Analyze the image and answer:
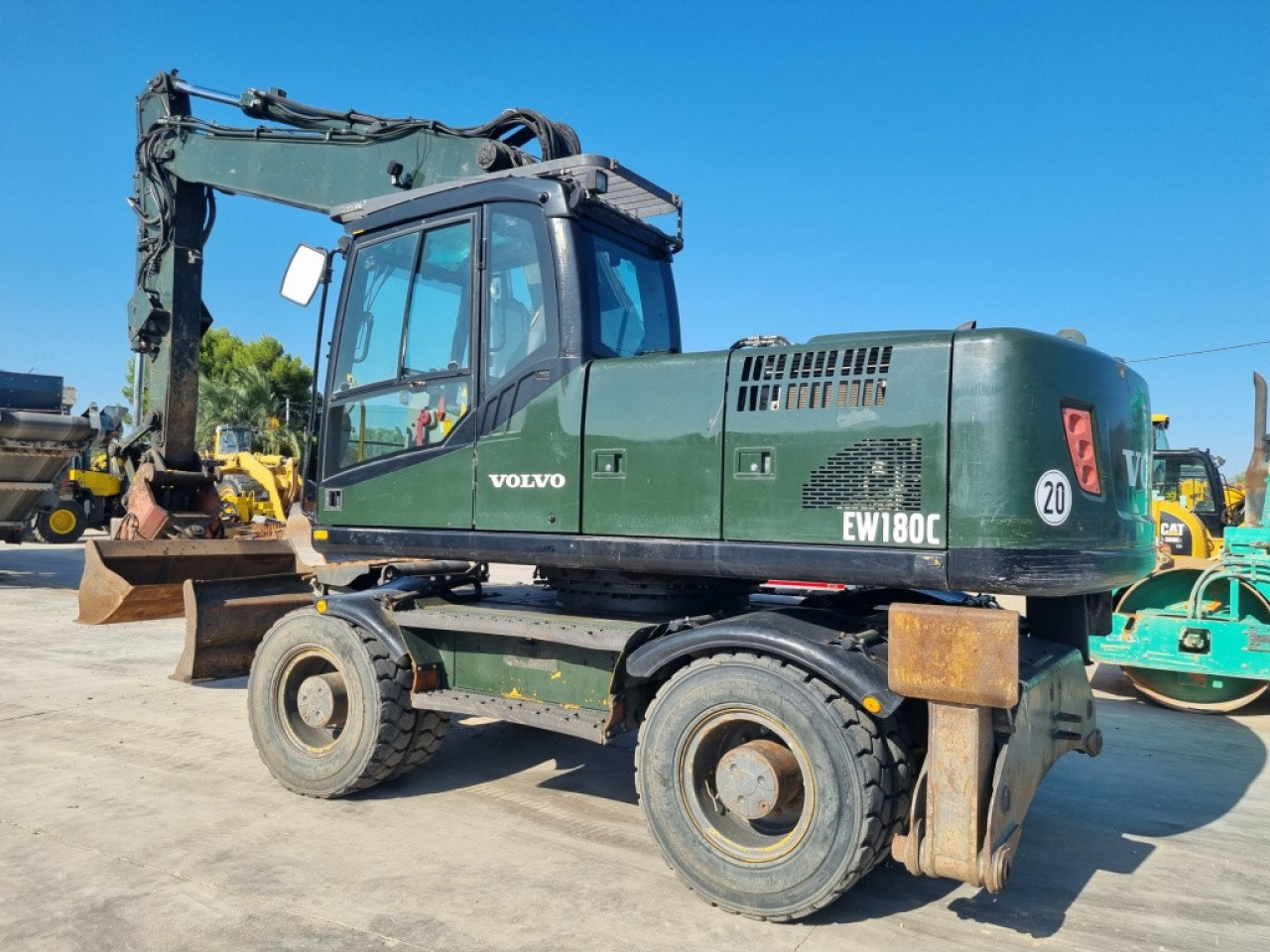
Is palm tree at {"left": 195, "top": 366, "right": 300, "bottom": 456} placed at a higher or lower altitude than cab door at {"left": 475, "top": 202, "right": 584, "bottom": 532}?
higher

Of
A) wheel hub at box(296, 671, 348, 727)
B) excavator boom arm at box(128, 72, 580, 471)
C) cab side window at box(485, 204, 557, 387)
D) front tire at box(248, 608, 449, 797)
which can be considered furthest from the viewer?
excavator boom arm at box(128, 72, 580, 471)

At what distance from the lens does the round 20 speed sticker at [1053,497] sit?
3.52 meters

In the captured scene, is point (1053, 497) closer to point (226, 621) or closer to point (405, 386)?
point (405, 386)

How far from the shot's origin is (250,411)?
33219 millimetres

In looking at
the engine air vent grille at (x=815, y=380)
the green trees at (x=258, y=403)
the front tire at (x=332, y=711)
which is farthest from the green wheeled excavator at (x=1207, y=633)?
the green trees at (x=258, y=403)

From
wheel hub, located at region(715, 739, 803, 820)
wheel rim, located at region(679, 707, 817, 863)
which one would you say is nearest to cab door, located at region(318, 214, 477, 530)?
wheel rim, located at region(679, 707, 817, 863)

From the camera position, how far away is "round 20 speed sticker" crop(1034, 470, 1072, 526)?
11.5ft

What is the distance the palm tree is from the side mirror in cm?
2840

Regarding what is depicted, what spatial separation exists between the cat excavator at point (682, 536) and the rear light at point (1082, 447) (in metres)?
0.01

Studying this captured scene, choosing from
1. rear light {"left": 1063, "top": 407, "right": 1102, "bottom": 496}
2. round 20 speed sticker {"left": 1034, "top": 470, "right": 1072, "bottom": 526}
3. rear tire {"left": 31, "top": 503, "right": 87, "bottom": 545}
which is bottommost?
rear tire {"left": 31, "top": 503, "right": 87, "bottom": 545}

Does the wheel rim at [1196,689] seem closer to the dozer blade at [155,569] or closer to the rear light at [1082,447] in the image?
the rear light at [1082,447]

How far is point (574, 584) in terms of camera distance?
5012 millimetres

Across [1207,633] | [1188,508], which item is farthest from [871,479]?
[1188,508]

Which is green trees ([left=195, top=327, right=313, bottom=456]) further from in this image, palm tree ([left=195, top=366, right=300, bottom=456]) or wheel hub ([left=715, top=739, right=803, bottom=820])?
wheel hub ([left=715, top=739, right=803, bottom=820])
